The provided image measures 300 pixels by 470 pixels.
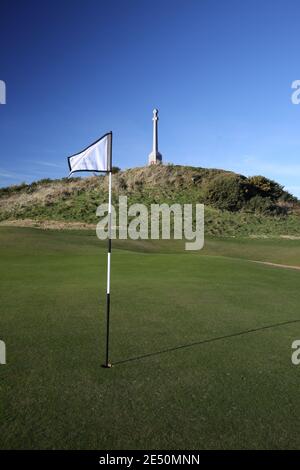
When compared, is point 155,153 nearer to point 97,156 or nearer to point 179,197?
point 179,197

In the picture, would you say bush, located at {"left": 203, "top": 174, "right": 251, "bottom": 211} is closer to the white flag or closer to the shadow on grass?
the shadow on grass

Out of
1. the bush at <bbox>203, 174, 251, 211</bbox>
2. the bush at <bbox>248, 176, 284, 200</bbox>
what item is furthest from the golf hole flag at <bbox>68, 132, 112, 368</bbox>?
the bush at <bbox>248, 176, 284, 200</bbox>

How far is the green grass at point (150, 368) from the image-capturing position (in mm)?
4664

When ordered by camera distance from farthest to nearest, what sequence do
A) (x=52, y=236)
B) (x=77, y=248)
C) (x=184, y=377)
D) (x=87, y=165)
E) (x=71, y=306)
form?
(x=52, y=236)
(x=77, y=248)
(x=71, y=306)
(x=87, y=165)
(x=184, y=377)

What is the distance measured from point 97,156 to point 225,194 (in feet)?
194

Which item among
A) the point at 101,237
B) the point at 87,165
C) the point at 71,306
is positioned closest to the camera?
the point at 87,165

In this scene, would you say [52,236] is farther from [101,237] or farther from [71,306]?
[71,306]

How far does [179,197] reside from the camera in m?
66.1

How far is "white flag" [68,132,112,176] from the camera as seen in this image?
7492mm

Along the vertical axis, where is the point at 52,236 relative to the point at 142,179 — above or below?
below

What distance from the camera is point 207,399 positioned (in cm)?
552
